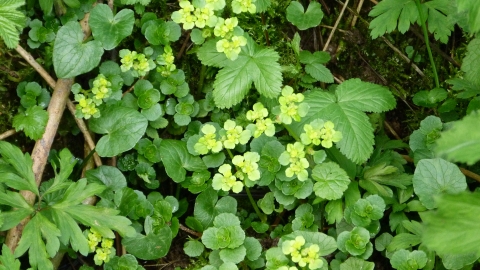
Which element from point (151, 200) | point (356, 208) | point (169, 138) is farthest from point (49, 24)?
point (356, 208)

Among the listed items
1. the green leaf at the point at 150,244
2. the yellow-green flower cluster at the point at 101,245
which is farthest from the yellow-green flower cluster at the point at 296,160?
the yellow-green flower cluster at the point at 101,245

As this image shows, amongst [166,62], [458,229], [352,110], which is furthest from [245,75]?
[458,229]

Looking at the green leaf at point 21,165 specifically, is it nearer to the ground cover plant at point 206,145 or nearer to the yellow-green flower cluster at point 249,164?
the ground cover plant at point 206,145

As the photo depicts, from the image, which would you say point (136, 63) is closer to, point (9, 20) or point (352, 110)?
point (9, 20)

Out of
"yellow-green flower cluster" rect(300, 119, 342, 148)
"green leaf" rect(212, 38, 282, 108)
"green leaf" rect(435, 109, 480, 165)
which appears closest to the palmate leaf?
"green leaf" rect(212, 38, 282, 108)

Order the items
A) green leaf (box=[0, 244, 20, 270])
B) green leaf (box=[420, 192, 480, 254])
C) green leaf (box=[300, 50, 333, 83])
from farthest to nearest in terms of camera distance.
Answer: green leaf (box=[300, 50, 333, 83])
green leaf (box=[0, 244, 20, 270])
green leaf (box=[420, 192, 480, 254])

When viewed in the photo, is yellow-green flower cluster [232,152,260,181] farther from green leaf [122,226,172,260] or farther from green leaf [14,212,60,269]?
green leaf [14,212,60,269]
